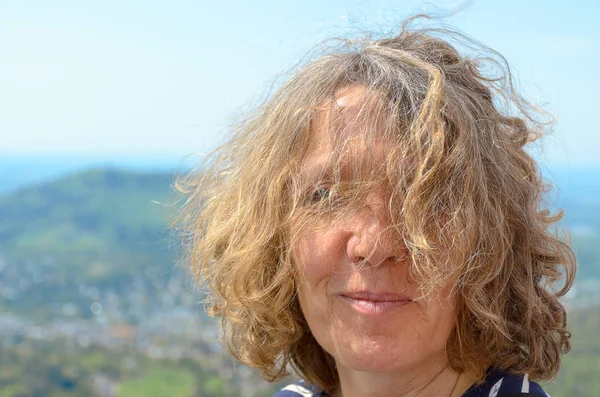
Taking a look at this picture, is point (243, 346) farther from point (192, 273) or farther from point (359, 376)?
point (359, 376)

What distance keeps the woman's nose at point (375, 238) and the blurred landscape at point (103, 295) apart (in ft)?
17.7

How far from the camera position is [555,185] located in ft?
6.39

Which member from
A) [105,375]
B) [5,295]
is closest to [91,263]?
[5,295]

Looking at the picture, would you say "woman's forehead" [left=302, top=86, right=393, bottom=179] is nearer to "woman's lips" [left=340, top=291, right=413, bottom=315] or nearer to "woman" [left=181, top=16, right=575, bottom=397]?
"woman" [left=181, top=16, right=575, bottom=397]

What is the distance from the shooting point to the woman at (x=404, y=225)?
140 centimetres

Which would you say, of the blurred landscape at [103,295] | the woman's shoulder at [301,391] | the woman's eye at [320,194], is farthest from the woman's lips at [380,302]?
the blurred landscape at [103,295]

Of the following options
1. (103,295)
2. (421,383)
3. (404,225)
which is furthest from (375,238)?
(103,295)

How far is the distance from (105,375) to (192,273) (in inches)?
525

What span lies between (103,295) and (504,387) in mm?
17950

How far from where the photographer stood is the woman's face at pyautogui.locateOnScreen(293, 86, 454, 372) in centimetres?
142

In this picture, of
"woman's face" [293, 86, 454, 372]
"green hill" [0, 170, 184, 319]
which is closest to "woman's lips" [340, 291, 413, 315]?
"woman's face" [293, 86, 454, 372]

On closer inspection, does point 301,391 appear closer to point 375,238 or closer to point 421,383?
point 421,383

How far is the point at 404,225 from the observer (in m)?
1.38

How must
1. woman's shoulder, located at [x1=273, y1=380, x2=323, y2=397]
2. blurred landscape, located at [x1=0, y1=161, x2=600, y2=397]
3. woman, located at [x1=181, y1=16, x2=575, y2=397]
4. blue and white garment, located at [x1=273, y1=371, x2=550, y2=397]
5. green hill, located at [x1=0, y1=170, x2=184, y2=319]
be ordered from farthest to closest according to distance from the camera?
green hill, located at [x1=0, y1=170, x2=184, y2=319] < blurred landscape, located at [x1=0, y1=161, x2=600, y2=397] < woman's shoulder, located at [x1=273, y1=380, x2=323, y2=397] < blue and white garment, located at [x1=273, y1=371, x2=550, y2=397] < woman, located at [x1=181, y1=16, x2=575, y2=397]
